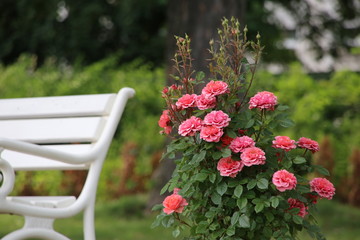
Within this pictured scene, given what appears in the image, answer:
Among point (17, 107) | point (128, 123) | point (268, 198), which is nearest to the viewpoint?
point (268, 198)

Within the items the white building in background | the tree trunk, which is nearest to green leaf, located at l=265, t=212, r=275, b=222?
the tree trunk

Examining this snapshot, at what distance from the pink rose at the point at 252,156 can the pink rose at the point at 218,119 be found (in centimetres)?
11

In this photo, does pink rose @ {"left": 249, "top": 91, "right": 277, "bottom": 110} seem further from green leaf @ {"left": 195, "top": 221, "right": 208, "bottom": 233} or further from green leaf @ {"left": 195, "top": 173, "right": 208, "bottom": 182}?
green leaf @ {"left": 195, "top": 221, "right": 208, "bottom": 233}

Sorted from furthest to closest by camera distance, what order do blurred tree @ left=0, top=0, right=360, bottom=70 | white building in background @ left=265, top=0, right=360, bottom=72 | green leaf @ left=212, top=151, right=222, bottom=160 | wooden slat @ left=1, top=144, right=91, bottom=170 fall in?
white building in background @ left=265, top=0, right=360, bottom=72
blurred tree @ left=0, top=0, right=360, bottom=70
wooden slat @ left=1, top=144, right=91, bottom=170
green leaf @ left=212, top=151, right=222, bottom=160

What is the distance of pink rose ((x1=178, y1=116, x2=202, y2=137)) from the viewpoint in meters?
2.24

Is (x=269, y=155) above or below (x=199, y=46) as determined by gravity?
above

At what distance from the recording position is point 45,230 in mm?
2467

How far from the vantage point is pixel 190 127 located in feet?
7.35

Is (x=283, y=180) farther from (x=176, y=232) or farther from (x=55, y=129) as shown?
(x=55, y=129)

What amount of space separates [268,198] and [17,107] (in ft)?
4.63

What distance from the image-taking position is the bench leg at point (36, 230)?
2.38 m

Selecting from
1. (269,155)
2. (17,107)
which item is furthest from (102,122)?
(269,155)

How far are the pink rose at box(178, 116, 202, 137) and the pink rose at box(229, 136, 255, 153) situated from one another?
0.13 metres

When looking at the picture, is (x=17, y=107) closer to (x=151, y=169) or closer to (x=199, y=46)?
(x=199, y=46)
